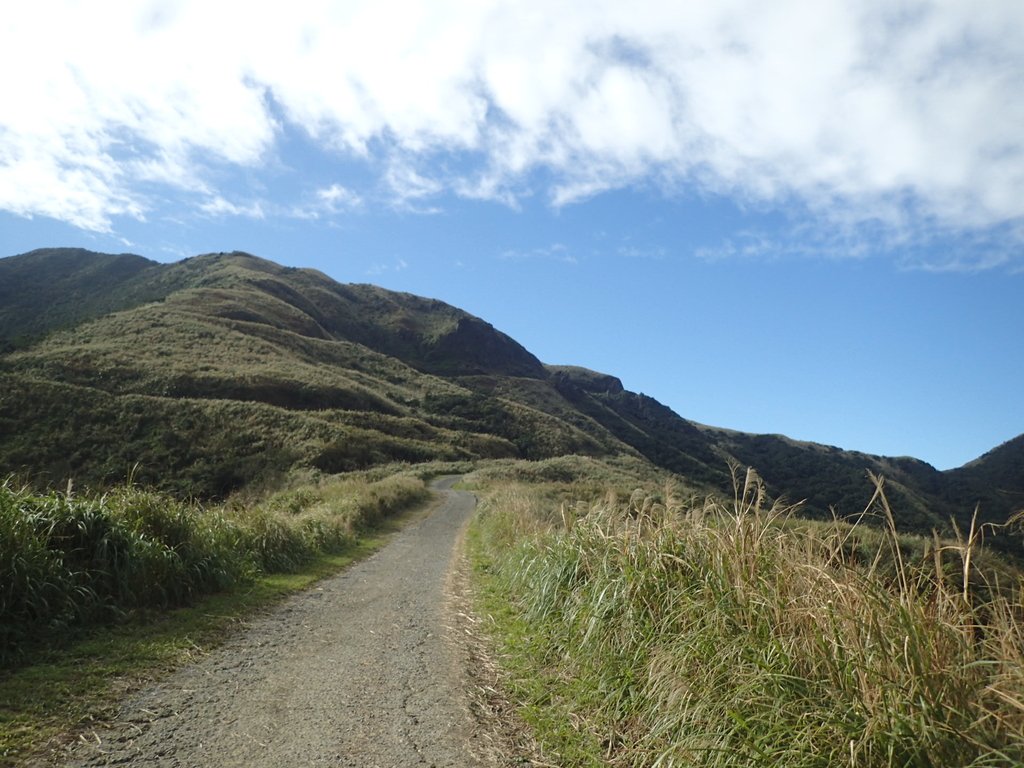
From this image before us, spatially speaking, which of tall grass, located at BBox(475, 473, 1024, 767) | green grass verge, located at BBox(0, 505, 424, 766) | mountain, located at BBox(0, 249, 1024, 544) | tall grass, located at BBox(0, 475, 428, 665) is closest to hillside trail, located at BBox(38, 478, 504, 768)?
green grass verge, located at BBox(0, 505, 424, 766)

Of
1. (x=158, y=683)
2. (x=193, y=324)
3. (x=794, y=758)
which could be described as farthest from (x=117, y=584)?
(x=193, y=324)

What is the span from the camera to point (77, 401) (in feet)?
133

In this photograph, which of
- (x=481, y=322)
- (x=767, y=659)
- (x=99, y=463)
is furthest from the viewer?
(x=481, y=322)

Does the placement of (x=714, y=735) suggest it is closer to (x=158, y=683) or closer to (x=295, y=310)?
(x=158, y=683)

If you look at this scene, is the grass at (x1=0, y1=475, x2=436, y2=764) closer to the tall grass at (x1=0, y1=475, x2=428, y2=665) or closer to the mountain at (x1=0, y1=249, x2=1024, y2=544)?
the tall grass at (x1=0, y1=475, x2=428, y2=665)

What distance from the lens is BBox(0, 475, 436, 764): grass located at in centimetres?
425

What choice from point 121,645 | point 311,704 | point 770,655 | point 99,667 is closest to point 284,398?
point 121,645

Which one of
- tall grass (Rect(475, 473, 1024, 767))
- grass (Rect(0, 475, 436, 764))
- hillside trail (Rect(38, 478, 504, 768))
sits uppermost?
tall grass (Rect(475, 473, 1024, 767))

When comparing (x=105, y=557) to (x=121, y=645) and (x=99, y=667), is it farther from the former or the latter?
(x=99, y=667)

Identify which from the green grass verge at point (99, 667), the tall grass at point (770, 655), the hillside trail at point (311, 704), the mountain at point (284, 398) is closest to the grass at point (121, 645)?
the green grass verge at point (99, 667)

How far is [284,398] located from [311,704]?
5755cm

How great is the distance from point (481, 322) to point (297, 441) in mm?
127469

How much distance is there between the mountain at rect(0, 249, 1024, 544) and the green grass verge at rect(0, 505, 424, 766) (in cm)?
308

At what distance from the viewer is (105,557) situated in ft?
22.3
